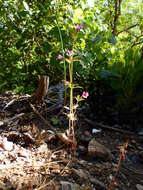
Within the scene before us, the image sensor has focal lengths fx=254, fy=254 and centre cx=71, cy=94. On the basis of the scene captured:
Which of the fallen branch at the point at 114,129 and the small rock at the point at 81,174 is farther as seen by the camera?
the fallen branch at the point at 114,129

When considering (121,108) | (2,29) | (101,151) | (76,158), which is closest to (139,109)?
(121,108)

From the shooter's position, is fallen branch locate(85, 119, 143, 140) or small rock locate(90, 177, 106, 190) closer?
small rock locate(90, 177, 106, 190)

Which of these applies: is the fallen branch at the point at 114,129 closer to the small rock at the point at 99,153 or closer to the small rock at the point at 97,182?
the small rock at the point at 99,153

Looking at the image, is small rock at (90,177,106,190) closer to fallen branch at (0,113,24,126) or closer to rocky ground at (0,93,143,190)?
rocky ground at (0,93,143,190)

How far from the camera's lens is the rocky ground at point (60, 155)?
1.23 metres

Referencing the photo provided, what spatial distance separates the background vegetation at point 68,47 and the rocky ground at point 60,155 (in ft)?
0.94

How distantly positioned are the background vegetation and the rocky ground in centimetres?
29

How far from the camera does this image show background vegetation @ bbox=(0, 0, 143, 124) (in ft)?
5.97

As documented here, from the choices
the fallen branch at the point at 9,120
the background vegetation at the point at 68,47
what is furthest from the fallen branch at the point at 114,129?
the fallen branch at the point at 9,120

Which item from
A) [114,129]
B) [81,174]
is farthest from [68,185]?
[114,129]

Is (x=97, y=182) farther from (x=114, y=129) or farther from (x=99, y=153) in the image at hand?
(x=114, y=129)

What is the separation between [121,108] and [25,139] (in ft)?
2.42

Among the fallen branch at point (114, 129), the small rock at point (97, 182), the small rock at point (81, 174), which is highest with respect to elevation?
the fallen branch at point (114, 129)

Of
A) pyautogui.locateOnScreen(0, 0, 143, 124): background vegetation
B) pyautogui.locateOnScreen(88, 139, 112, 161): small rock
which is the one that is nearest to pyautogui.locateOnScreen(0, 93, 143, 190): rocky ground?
pyautogui.locateOnScreen(88, 139, 112, 161): small rock
